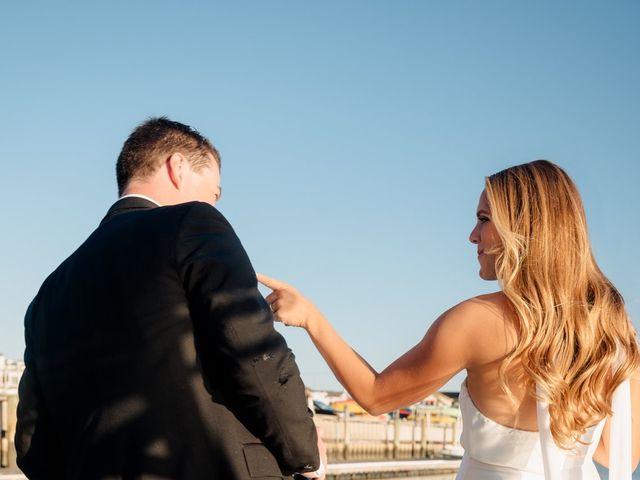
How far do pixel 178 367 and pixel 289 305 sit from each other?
0.65m

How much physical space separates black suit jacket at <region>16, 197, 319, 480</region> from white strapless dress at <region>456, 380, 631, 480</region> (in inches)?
26.6

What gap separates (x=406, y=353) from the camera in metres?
3.65

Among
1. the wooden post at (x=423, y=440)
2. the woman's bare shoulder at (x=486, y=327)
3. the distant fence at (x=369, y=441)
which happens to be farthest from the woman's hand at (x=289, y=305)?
the wooden post at (x=423, y=440)

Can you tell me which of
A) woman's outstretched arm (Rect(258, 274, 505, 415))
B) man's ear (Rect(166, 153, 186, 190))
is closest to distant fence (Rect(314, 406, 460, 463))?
woman's outstretched arm (Rect(258, 274, 505, 415))

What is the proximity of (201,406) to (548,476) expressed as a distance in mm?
1268

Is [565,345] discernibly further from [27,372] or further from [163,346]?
[27,372]

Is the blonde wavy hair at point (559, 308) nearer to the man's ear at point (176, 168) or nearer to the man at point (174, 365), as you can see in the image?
Result: the man at point (174, 365)

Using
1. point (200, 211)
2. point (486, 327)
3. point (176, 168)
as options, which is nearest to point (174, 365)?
point (200, 211)

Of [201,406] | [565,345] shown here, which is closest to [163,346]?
[201,406]

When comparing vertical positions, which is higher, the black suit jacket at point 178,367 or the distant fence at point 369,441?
the black suit jacket at point 178,367

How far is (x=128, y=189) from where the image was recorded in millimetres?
3746

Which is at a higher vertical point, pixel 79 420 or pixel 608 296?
pixel 608 296

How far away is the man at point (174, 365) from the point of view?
316 centimetres

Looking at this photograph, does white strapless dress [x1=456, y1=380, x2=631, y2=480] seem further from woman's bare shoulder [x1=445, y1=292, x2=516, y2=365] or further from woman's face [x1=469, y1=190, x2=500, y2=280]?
woman's face [x1=469, y1=190, x2=500, y2=280]
